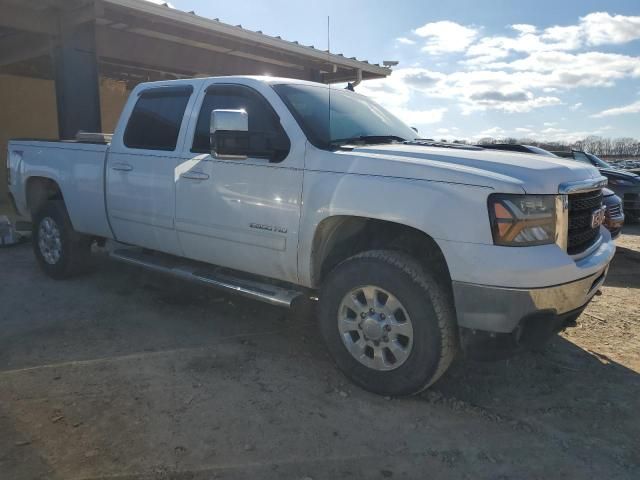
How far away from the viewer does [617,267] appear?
6.84 m

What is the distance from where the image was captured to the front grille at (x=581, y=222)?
3119 millimetres

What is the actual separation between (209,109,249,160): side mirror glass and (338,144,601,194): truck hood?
73 centimetres

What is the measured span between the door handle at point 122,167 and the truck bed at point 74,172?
0.21 metres

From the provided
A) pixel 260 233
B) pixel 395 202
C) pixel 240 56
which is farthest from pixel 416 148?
pixel 240 56

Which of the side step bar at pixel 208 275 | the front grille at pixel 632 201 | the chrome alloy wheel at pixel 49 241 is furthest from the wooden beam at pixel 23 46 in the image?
the front grille at pixel 632 201

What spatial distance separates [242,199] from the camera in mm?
3793

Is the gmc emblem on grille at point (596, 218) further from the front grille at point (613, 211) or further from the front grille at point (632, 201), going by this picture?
the front grille at point (632, 201)

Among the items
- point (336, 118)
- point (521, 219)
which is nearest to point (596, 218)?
point (521, 219)

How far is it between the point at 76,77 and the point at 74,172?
5.11 m

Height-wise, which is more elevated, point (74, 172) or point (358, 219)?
point (74, 172)

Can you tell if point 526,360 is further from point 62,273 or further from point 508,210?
point 62,273

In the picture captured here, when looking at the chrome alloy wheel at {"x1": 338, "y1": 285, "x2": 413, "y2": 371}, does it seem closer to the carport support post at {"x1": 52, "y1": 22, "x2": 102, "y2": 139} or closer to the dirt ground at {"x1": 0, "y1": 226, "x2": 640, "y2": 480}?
the dirt ground at {"x1": 0, "y1": 226, "x2": 640, "y2": 480}

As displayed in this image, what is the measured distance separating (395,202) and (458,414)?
131cm

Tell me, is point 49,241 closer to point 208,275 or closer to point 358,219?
point 208,275
